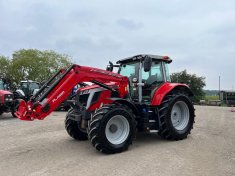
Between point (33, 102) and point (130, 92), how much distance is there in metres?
2.65

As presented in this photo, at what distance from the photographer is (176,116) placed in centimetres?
880

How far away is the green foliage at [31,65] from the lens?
46281 mm

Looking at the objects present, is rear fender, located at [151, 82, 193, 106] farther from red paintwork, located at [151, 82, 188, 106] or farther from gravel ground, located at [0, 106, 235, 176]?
gravel ground, located at [0, 106, 235, 176]

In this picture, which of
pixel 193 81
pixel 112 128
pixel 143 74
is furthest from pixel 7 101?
pixel 193 81

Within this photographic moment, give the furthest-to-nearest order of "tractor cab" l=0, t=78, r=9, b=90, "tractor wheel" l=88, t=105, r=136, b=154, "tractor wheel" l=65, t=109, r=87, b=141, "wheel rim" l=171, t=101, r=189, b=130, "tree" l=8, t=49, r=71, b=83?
"tree" l=8, t=49, r=71, b=83, "tractor cab" l=0, t=78, r=9, b=90, "wheel rim" l=171, t=101, r=189, b=130, "tractor wheel" l=65, t=109, r=87, b=141, "tractor wheel" l=88, t=105, r=136, b=154

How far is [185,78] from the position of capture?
5416 centimetres

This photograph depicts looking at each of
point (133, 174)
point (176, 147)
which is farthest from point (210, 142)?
point (133, 174)

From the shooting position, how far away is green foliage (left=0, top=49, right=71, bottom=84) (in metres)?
46.3

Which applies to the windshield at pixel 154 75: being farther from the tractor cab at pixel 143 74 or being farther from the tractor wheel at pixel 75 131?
the tractor wheel at pixel 75 131

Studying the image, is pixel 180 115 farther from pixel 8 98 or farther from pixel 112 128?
pixel 8 98

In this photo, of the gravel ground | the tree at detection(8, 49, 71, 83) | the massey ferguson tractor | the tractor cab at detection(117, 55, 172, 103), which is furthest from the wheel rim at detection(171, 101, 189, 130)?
the tree at detection(8, 49, 71, 83)

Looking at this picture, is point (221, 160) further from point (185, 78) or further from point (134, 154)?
point (185, 78)

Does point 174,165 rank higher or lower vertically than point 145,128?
lower

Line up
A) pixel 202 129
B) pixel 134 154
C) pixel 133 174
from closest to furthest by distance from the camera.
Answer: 1. pixel 133 174
2. pixel 134 154
3. pixel 202 129
